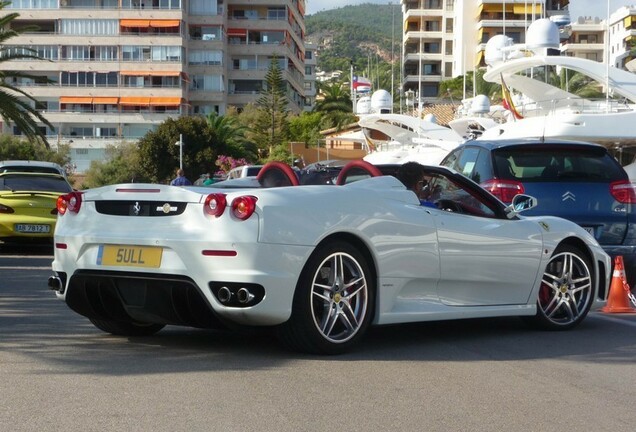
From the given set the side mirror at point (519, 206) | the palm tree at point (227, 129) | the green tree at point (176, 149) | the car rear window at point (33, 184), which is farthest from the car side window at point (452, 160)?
the palm tree at point (227, 129)

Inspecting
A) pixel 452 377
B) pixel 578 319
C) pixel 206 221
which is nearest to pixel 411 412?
pixel 452 377

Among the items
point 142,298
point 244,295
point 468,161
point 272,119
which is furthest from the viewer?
point 272,119

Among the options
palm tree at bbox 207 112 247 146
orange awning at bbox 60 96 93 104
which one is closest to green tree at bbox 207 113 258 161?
palm tree at bbox 207 112 247 146

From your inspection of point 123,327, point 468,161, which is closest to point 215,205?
point 123,327

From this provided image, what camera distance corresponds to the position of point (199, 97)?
105438mm

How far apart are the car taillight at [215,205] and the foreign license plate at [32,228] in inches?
456

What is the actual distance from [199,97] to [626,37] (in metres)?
54.5

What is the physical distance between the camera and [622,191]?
38.5ft

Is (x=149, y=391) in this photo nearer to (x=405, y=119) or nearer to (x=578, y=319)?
(x=578, y=319)

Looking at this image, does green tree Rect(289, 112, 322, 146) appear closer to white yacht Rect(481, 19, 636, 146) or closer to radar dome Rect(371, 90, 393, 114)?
radar dome Rect(371, 90, 393, 114)

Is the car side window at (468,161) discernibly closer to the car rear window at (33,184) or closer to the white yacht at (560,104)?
the car rear window at (33,184)

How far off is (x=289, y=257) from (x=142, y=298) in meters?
1.02

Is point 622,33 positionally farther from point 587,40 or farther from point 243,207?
point 243,207

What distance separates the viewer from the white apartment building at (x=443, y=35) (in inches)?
4532
